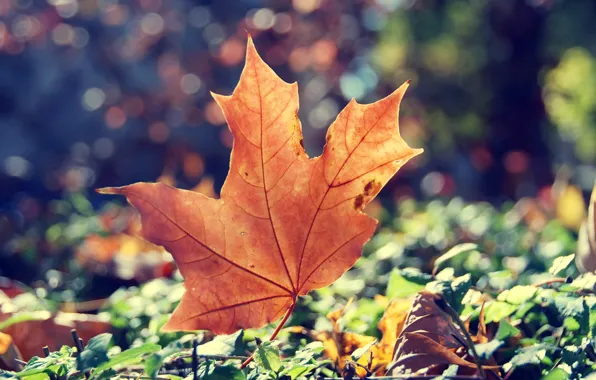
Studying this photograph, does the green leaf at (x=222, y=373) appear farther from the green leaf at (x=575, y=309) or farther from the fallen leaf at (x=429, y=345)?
the green leaf at (x=575, y=309)

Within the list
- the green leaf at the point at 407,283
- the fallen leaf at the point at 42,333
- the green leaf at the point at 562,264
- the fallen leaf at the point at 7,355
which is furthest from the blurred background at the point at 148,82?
the green leaf at the point at 562,264

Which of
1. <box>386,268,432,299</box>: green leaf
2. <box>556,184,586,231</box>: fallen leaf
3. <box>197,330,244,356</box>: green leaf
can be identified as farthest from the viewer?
<box>556,184,586,231</box>: fallen leaf

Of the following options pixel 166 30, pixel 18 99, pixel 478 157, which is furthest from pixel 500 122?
pixel 18 99

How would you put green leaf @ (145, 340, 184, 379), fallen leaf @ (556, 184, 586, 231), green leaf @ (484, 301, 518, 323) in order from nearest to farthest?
green leaf @ (145, 340, 184, 379) < green leaf @ (484, 301, 518, 323) < fallen leaf @ (556, 184, 586, 231)

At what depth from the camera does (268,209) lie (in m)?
0.94

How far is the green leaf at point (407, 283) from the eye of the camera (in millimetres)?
1054

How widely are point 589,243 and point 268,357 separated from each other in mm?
642

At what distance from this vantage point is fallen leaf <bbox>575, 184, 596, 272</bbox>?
1091 mm

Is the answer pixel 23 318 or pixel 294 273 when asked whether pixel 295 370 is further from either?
pixel 23 318

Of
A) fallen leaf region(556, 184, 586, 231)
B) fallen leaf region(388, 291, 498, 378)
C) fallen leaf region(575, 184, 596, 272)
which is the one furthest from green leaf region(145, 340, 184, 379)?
fallen leaf region(556, 184, 586, 231)

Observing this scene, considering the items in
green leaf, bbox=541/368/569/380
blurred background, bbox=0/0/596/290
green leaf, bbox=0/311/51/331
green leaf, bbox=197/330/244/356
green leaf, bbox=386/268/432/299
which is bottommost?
green leaf, bbox=541/368/569/380

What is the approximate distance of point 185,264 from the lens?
3.01 feet

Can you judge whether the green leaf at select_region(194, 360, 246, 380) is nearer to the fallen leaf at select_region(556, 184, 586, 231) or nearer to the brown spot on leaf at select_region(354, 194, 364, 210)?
the brown spot on leaf at select_region(354, 194, 364, 210)

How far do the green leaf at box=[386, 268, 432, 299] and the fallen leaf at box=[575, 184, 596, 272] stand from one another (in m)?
0.30
